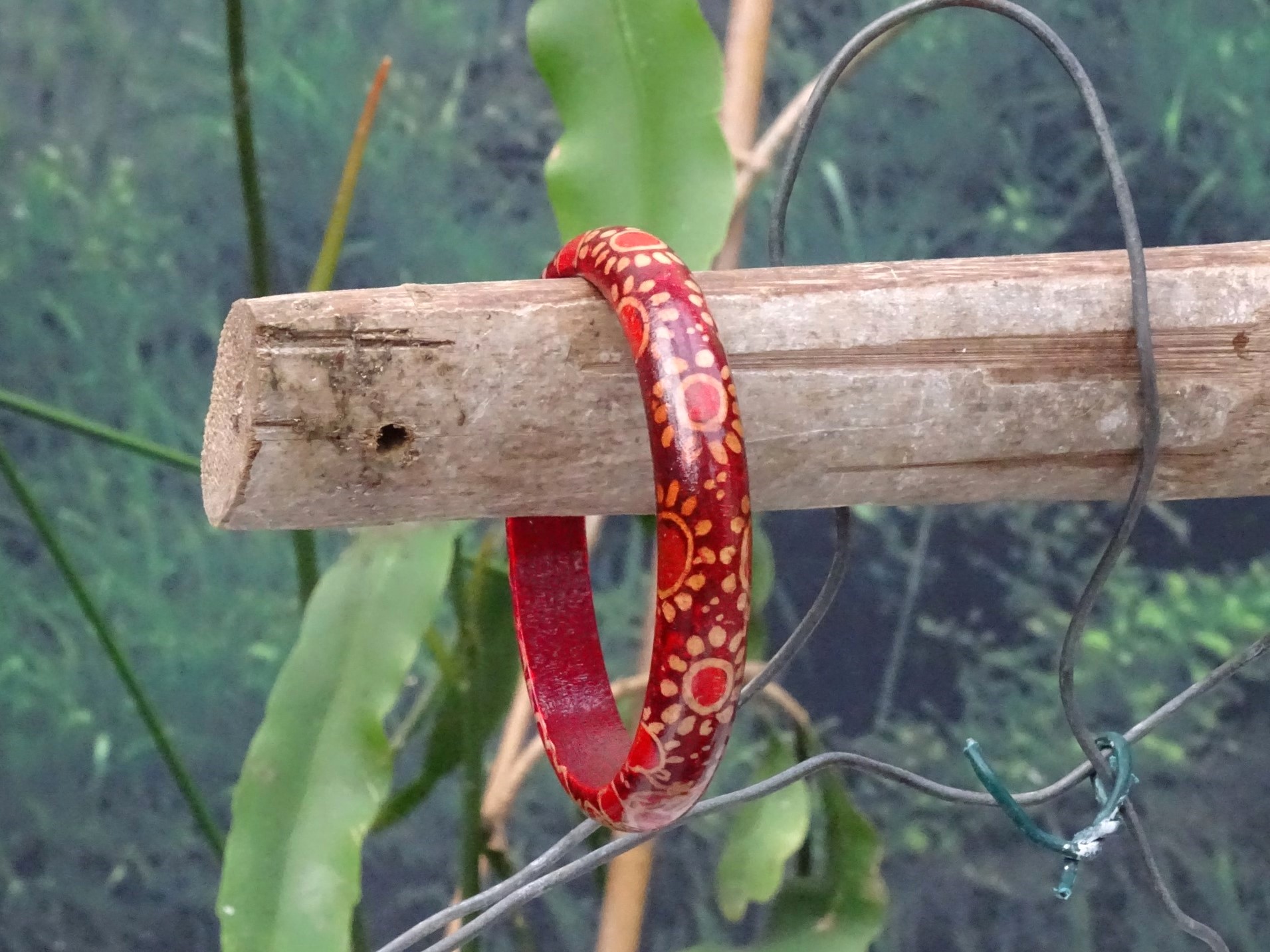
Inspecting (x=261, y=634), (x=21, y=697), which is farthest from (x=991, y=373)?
(x=21, y=697)

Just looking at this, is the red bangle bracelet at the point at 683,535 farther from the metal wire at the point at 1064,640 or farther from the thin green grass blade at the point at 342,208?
the thin green grass blade at the point at 342,208

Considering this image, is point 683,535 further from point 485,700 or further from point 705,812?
point 485,700

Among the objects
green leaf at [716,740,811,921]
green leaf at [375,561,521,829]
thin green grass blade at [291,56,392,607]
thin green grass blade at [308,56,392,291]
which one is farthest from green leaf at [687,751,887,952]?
thin green grass blade at [308,56,392,291]

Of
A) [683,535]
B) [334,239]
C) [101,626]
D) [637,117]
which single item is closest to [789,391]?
[683,535]

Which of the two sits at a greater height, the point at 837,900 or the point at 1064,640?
the point at 1064,640

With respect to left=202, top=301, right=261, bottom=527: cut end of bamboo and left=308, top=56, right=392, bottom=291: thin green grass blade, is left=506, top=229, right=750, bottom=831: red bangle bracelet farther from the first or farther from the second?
left=308, top=56, right=392, bottom=291: thin green grass blade

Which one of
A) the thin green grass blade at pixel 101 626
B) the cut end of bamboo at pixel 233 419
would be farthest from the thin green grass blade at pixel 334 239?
the cut end of bamboo at pixel 233 419
